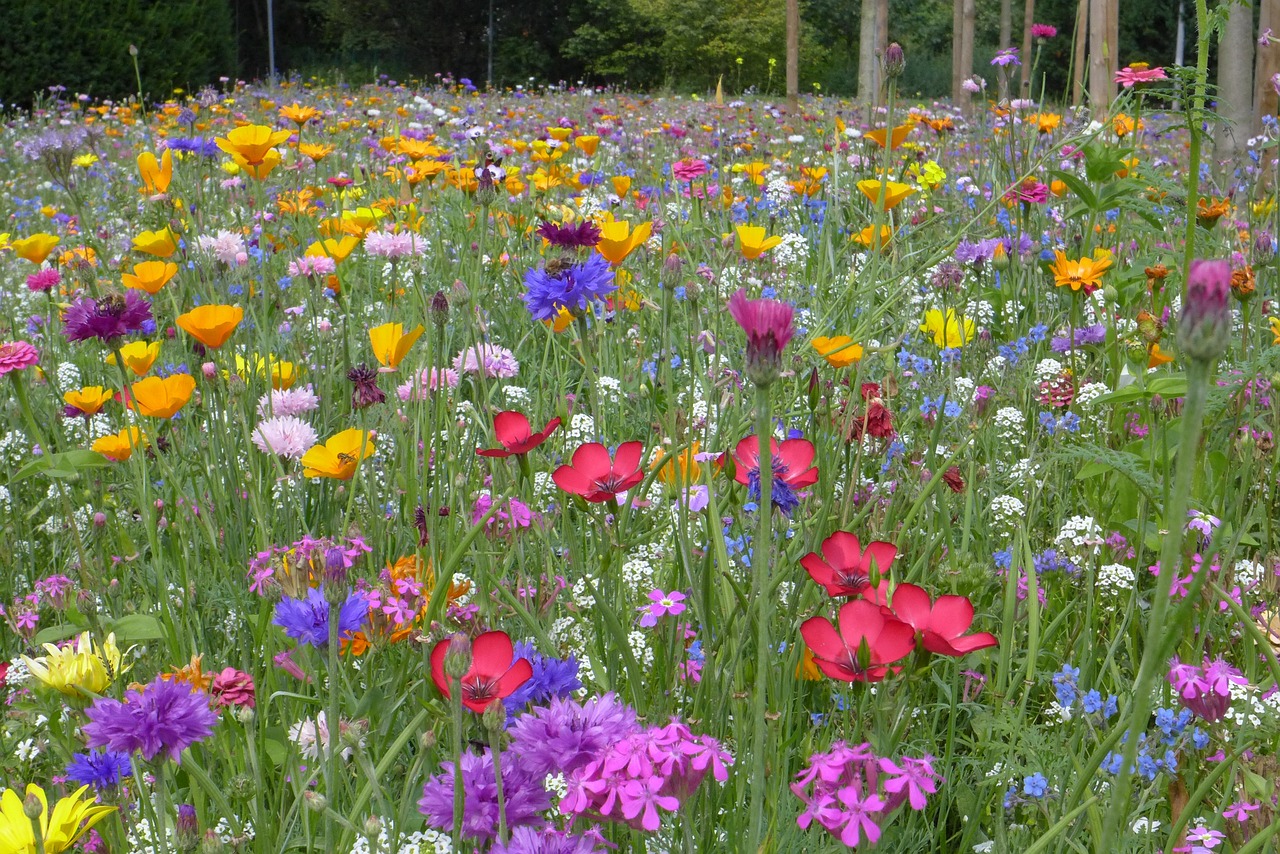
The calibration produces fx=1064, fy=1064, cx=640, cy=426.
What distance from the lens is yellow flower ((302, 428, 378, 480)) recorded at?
4.24ft

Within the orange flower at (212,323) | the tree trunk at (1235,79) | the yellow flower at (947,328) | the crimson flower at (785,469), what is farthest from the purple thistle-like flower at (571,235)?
the tree trunk at (1235,79)

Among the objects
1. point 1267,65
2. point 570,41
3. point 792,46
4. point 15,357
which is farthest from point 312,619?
point 570,41

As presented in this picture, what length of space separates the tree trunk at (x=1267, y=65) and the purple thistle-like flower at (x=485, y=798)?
435 centimetres

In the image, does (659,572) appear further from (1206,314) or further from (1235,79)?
(1235,79)

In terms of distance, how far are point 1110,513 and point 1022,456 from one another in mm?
251

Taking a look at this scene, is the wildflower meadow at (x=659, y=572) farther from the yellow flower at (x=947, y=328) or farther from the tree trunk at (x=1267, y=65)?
the tree trunk at (x=1267, y=65)

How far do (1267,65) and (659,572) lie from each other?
4.34 m

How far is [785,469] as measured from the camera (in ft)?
3.31

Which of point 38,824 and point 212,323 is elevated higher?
point 212,323

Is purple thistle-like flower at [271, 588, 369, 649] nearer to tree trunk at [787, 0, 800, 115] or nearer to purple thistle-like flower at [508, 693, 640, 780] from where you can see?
purple thistle-like flower at [508, 693, 640, 780]

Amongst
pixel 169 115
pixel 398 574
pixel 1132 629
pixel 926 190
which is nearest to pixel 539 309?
pixel 398 574

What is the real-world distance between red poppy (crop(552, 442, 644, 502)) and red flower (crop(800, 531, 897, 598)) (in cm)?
20

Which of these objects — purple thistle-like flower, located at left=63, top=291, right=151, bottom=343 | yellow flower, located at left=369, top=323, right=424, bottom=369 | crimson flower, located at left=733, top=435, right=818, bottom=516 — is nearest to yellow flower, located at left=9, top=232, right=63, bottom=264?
purple thistle-like flower, located at left=63, top=291, right=151, bottom=343

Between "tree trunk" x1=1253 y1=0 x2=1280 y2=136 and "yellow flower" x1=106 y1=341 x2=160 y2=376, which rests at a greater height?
"tree trunk" x1=1253 y1=0 x2=1280 y2=136
